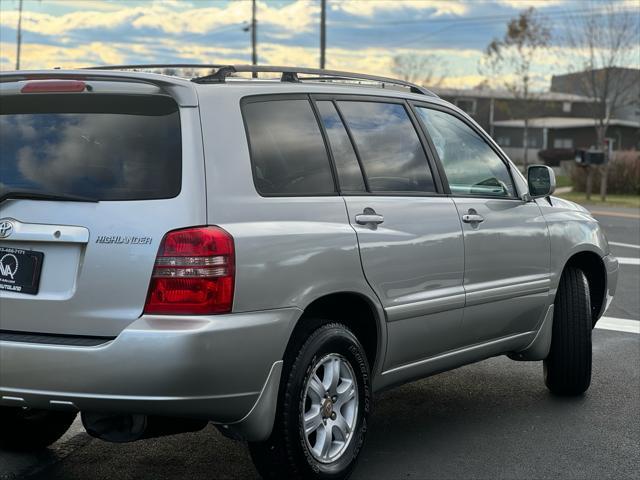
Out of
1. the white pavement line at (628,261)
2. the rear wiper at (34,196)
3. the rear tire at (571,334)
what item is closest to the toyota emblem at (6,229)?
the rear wiper at (34,196)

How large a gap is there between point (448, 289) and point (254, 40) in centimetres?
4554

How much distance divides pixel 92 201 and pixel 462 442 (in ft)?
7.94

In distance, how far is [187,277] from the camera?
371 cm

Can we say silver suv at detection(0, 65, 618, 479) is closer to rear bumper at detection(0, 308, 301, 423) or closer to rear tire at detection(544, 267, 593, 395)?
rear bumper at detection(0, 308, 301, 423)

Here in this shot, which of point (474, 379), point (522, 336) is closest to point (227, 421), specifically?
point (522, 336)

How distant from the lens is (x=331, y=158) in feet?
14.8

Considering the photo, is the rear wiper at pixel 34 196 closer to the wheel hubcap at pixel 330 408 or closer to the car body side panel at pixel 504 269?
the wheel hubcap at pixel 330 408

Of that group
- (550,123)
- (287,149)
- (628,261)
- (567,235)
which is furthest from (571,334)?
(550,123)

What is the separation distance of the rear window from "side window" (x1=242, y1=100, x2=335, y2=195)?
1.27 feet

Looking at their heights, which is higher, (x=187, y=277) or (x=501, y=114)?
(x=501, y=114)

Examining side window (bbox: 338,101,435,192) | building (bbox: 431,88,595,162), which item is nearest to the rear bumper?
side window (bbox: 338,101,435,192)

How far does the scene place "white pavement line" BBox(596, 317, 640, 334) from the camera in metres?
8.42

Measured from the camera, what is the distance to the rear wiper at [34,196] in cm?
386

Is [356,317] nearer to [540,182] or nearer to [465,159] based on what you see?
[465,159]
